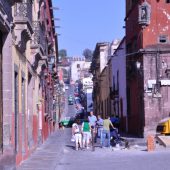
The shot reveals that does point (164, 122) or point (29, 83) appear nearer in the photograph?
point (29, 83)

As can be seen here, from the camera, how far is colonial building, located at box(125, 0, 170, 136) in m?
40.2

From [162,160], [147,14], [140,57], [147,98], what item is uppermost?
[147,14]

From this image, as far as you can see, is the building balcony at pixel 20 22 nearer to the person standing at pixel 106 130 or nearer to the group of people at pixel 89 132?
the group of people at pixel 89 132

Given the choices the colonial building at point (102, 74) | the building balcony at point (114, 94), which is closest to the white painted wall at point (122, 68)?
the building balcony at point (114, 94)

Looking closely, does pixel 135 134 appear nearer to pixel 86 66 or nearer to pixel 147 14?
pixel 147 14

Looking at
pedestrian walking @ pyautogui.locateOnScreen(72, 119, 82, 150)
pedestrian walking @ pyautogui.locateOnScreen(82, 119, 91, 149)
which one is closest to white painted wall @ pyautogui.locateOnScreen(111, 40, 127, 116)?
pedestrian walking @ pyautogui.locateOnScreen(82, 119, 91, 149)

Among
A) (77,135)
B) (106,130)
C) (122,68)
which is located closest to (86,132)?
(77,135)

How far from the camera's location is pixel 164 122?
107ft

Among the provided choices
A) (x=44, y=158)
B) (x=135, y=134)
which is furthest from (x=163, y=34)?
(x=44, y=158)

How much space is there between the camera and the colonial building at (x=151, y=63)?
40.2 m

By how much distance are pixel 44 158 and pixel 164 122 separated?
38.8ft

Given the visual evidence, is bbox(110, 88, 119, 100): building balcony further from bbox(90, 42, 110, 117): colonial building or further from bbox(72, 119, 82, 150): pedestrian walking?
bbox(72, 119, 82, 150): pedestrian walking

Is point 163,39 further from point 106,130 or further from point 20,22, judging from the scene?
point 20,22

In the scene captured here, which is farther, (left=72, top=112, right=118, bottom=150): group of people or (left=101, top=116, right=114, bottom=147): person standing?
(left=101, top=116, right=114, bottom=147): person standing
